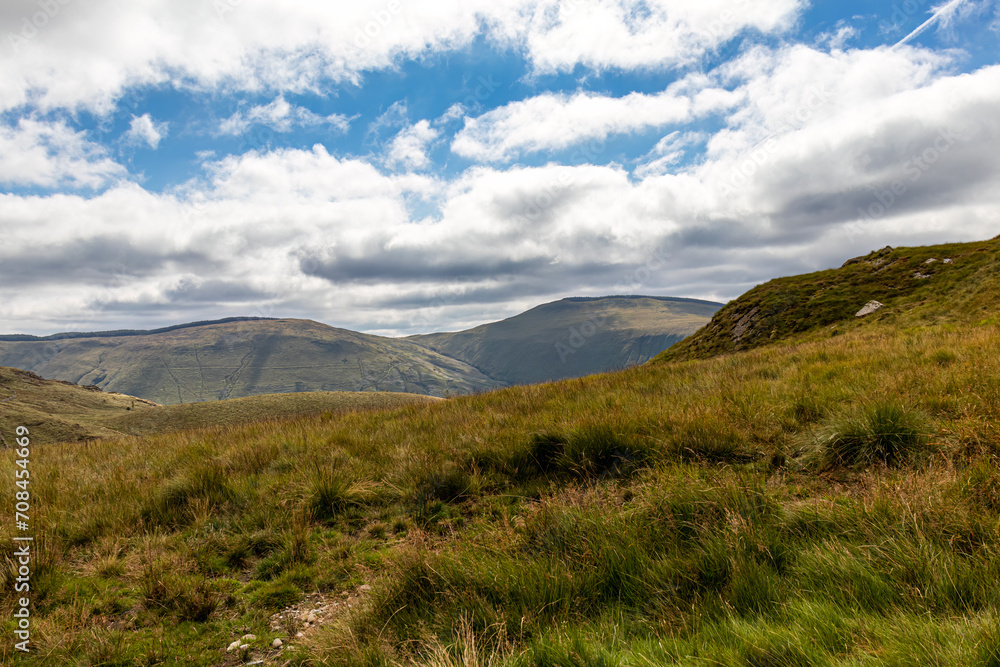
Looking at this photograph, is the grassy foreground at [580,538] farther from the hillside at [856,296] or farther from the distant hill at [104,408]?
the distant hill at [104,408]

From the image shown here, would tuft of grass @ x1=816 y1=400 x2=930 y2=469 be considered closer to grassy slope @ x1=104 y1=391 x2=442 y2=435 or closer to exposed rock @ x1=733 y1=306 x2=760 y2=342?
exposed rock @ x1=733 y1=306 x2=760 y2=342

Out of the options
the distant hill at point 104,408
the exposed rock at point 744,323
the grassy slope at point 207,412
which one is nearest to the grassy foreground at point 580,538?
the exposed rock at point 744,323

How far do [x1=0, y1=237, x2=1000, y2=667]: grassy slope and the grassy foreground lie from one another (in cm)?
2

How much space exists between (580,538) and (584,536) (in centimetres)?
4

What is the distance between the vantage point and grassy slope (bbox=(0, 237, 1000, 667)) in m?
2.36

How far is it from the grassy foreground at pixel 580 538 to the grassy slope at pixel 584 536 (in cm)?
2

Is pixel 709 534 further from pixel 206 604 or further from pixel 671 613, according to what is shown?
pixel 206 604

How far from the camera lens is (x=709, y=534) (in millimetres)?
3195

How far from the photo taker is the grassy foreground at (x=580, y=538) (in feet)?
7.75

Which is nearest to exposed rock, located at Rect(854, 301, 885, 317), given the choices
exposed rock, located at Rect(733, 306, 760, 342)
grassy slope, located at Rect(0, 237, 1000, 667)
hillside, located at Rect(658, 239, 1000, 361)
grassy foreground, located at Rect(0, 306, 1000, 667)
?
hillside, located at Rect(658, 239, 1000, 361)

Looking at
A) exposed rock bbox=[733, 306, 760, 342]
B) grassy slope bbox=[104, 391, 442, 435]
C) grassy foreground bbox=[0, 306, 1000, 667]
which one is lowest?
grassy slope bbox=[104, 391, 442, 435]

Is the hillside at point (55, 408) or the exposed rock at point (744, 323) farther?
the hillside at point (55, 408)

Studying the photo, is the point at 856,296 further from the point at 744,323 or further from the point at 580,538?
the point at 580,538

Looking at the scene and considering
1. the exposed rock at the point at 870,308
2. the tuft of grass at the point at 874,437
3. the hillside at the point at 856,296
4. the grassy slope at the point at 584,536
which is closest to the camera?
the grassy slope at the point at 584,536
